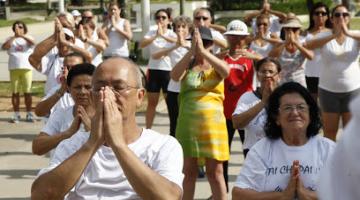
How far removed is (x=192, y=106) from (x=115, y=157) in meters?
3.39

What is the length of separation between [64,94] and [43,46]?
2.07 meters

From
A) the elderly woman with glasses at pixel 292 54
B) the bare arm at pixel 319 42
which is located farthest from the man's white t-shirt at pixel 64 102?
the bare arm at pixel 319 42

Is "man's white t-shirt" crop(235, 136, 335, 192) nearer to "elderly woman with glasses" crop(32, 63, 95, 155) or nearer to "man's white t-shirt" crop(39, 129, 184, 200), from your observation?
"man's white t-shirt" crop(39, 129, 184, 200)

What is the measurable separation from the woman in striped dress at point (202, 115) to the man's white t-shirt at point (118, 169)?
10.3 ft

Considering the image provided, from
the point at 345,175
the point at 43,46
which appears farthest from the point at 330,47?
the point at 345,175

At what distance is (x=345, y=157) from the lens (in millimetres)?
1831

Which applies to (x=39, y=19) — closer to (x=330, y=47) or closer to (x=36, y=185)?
(x=330, y=47)

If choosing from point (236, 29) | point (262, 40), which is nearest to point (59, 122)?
point (236, 29)

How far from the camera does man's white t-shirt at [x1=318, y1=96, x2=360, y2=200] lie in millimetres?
1807

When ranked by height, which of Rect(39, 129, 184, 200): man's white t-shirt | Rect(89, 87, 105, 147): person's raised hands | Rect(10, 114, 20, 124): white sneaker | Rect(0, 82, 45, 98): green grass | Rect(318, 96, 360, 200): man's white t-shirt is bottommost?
Rect(0, 82, 45, 98): green grass

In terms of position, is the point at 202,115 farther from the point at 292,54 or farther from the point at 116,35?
the point at 116,35

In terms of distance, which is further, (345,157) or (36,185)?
(36,185)

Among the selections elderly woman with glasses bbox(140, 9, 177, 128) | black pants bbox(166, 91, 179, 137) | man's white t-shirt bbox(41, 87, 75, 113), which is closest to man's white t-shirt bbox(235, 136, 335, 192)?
man's white t-shirt bbox(41, 87, 75, 113)

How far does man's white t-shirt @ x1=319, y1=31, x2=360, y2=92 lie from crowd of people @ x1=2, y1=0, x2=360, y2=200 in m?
0.01
